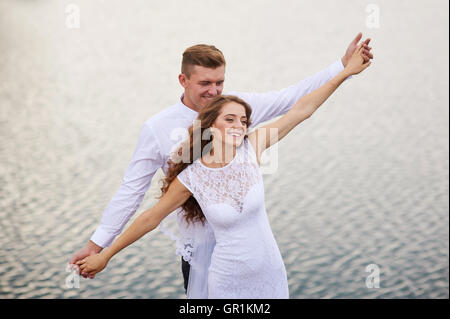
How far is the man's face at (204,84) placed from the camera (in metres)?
3.16

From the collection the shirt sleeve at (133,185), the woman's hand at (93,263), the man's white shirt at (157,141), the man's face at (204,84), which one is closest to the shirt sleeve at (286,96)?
the man's white shirt at (157,141)

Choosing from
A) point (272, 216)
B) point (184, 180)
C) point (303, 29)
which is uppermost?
point (303, 29)

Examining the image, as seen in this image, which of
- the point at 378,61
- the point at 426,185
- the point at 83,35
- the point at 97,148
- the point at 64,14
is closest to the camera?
the point at 426,185

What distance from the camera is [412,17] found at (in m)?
17.3

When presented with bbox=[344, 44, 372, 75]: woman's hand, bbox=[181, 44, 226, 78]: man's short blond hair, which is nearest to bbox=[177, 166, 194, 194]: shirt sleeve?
bbox=[181, 44, 226, 78]: man's short blond hair

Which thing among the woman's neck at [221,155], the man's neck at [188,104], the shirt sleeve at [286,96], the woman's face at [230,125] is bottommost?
the woman's neck at [221,155]

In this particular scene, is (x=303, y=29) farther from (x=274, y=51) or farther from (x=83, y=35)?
(x=83, y=35)

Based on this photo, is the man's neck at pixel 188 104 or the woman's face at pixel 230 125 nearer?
the woman's face at pixel 230 125

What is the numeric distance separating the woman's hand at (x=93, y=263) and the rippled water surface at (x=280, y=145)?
4.16 meters

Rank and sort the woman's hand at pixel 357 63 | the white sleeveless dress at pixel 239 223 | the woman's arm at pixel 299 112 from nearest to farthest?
the white sleeveless dress at pixel 239 223 < the woman's arm at pixel 299 112 < the woman's hand at pixel 357 63

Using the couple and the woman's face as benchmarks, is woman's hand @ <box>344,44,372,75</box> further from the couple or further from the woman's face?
the woman's face

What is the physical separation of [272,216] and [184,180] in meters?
5.95

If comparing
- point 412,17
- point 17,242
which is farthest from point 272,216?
point 412,17

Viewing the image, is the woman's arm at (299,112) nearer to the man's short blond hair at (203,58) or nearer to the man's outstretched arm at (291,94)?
the man's outstretched arm at (291,94)
